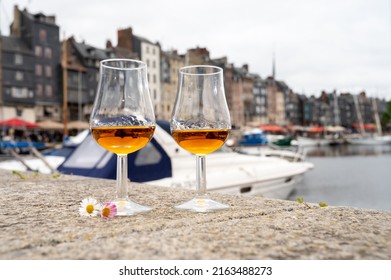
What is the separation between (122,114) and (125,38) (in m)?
54.7

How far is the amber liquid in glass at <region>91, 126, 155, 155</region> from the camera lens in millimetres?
1723

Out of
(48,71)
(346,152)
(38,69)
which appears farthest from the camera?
(346,152)

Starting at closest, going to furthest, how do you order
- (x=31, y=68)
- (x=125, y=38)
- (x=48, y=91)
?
1. (x=31, y=68)
2. (x=48, y=91)
3. (x=125, y=38)

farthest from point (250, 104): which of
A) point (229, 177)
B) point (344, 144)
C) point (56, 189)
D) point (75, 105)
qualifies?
point (56, 189)

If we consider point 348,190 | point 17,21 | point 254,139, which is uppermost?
point 17,21

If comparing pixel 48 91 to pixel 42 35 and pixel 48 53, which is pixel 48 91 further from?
pixel 42 35

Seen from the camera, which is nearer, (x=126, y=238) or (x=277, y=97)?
(x=126, y=238)

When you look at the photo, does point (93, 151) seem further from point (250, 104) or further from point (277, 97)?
point (277, 97)

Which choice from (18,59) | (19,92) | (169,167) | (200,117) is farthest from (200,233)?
(18,59)

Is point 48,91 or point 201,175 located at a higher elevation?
point 48,91

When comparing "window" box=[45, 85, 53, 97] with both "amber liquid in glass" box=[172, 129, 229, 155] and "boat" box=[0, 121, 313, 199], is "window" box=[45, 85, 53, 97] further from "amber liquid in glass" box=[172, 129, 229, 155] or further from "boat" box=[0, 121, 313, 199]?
"amber liquid in glass" box=[172, 129, 229, 155]

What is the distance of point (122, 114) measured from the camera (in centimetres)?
173

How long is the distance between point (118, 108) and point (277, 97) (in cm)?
8727
